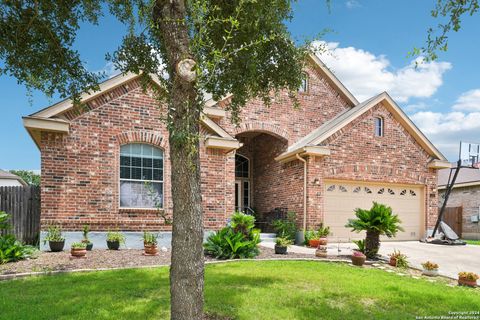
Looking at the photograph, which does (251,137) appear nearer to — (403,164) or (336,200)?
(336,200)

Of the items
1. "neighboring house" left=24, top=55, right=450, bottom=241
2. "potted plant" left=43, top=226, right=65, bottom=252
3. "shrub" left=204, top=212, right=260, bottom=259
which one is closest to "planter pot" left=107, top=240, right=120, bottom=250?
"neighboring house" left=24, top=55, right=450, bottom=241

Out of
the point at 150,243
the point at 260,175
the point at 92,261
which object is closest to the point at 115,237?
the point at 150,243

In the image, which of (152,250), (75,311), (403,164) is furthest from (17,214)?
(403,164)

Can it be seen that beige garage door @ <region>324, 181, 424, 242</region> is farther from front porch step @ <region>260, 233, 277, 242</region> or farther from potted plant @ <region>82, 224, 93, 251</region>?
potted plant @ <region>82, 224, 93, 251</region>

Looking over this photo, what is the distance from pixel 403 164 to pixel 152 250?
12.0 m

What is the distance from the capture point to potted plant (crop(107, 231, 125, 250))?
11.6 metres

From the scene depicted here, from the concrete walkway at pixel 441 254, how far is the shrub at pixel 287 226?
1.49 meters

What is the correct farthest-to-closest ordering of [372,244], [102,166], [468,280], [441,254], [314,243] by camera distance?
[314,243], [441,254], [102,166], [372,244], [468,280]

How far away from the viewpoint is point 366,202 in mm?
16922

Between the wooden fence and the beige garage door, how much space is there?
1044 centimetres

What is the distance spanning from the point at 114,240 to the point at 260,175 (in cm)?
924

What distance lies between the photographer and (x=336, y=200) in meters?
16.2

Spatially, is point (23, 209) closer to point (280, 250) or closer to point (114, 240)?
point (114, 240)

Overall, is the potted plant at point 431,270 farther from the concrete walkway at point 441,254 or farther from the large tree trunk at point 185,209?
the large tree trunk at point 185,209
